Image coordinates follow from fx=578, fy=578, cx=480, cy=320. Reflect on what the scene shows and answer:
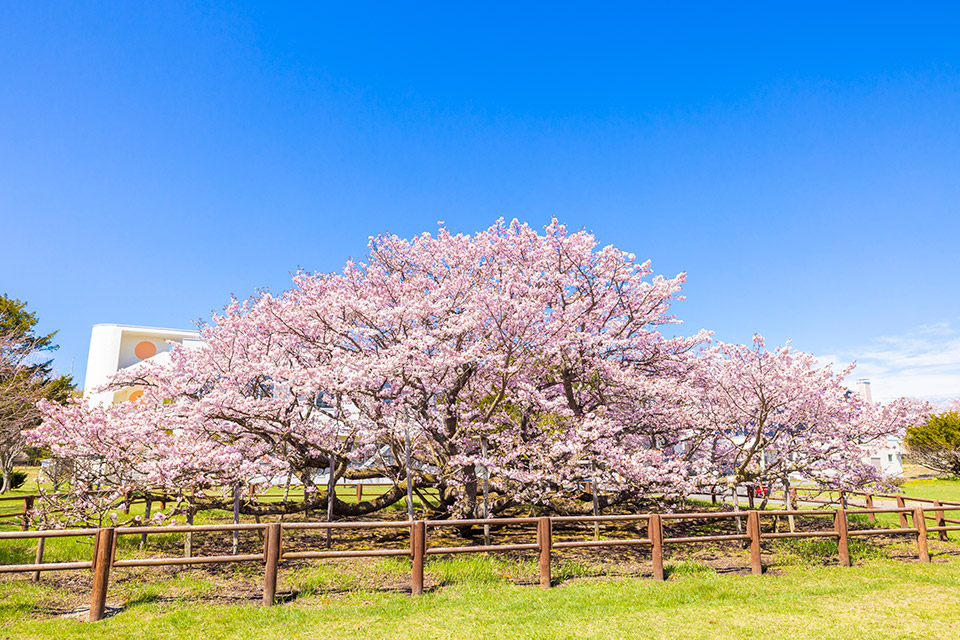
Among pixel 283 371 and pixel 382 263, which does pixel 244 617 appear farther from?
pixel 382 263

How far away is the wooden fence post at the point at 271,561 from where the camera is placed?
7.93 m

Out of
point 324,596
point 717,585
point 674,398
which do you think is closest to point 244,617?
point 324,596

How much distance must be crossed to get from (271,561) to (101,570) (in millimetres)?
2077

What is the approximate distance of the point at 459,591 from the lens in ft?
27.8

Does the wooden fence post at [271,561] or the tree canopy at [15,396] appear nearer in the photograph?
the wooden fence post at [271,561]

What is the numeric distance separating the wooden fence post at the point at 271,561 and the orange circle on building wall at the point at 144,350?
151ft

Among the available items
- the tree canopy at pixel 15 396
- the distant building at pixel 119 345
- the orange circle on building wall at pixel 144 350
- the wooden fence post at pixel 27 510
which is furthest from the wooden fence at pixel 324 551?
the orange circle on building wall at pixel 144 350

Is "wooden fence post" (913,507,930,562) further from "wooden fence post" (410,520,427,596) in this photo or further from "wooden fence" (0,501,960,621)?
"wooden fence post" (410,520,427,596)

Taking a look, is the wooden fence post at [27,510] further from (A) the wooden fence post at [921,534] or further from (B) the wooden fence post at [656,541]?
(A) the wooden fence post at [921,534]

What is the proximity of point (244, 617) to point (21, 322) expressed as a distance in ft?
121

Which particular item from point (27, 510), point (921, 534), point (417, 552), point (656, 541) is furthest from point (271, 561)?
point (921, 534)

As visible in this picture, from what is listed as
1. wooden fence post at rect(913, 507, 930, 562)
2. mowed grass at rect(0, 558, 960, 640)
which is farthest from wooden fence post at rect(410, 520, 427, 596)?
wooden fence post at rect(913, 507, 930, 562)

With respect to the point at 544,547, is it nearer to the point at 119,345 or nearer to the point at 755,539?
the point at 755,539

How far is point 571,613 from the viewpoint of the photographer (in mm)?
7508
